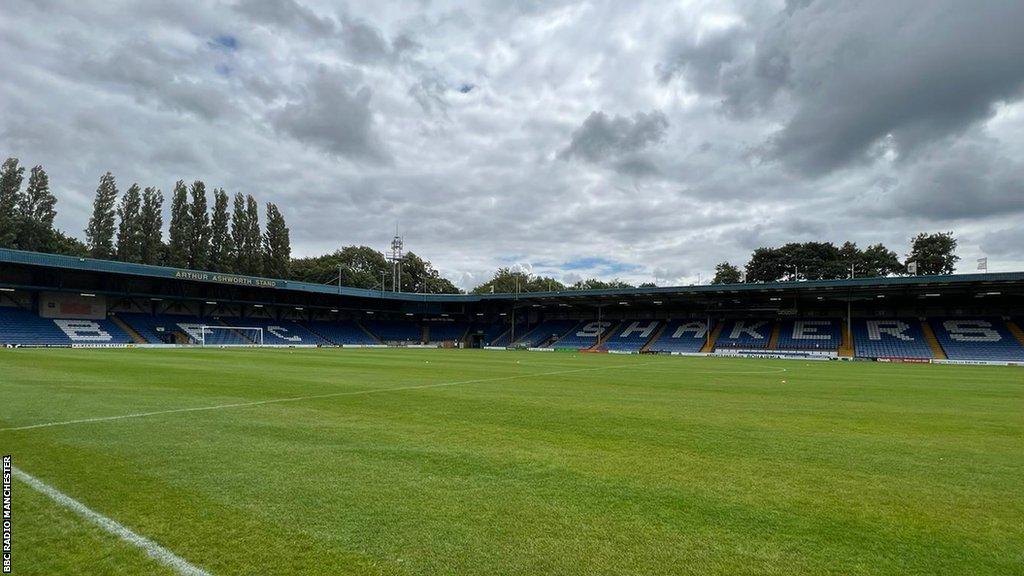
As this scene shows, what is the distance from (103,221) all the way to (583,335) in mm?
56873

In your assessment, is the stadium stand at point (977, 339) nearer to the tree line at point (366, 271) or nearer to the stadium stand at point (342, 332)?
the stadium stand at point (342, 332)

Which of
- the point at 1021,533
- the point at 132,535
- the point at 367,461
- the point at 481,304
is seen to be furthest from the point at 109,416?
the point at 481,304

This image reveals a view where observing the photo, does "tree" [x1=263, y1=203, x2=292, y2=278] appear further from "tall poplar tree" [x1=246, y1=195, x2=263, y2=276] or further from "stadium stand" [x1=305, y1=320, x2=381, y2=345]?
"stadium stand" [x1=305, y1=320, x2=381, y2=345]

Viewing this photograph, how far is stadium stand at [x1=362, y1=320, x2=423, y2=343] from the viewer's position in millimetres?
71425

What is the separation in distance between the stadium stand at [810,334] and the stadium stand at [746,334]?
1.40 meters

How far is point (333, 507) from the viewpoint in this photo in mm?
4426

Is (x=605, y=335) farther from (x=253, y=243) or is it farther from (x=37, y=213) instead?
(x=37, y=213)

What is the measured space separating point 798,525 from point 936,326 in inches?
2237

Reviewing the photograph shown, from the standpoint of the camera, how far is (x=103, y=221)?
201 feet

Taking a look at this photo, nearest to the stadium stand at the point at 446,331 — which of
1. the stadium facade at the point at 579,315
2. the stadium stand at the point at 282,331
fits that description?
the stadium facade at the point at 579,315

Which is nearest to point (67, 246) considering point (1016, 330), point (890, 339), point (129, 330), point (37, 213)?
point (37, 213)

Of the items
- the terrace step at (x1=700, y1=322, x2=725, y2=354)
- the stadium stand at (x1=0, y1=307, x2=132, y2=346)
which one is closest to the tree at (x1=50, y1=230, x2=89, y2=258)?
the stadium stand at (x1=0, y1=307, x2=132, y2=346)

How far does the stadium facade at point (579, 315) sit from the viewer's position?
4425 centimetres

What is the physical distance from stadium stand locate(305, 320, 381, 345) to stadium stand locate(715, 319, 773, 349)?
41153mm
